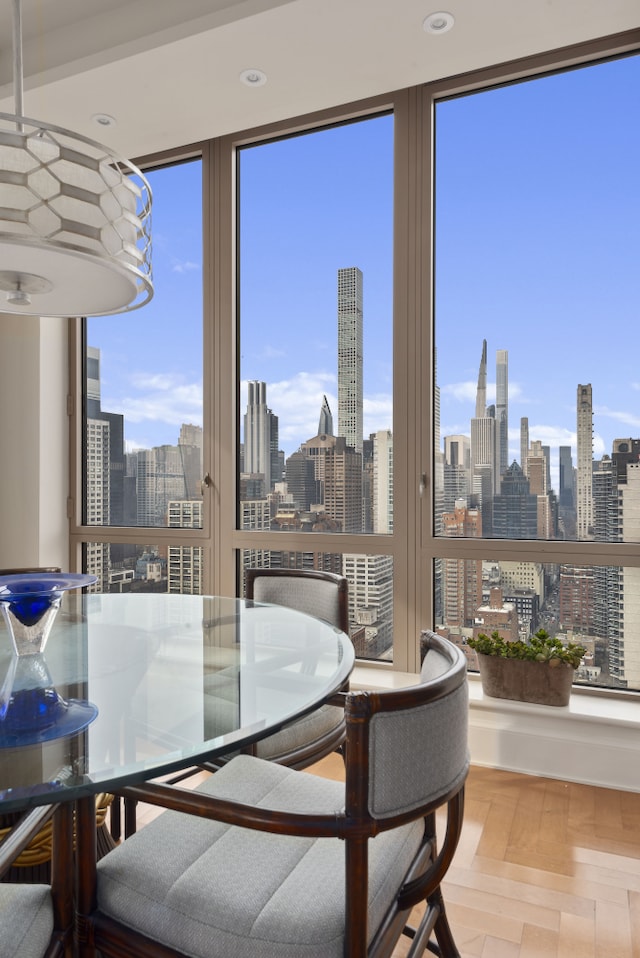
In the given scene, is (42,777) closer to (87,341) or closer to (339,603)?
(339,603)

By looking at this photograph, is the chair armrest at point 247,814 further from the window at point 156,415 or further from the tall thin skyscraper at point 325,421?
the window at point 156,415

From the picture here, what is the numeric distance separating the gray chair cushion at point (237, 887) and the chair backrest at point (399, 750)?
0.20 m

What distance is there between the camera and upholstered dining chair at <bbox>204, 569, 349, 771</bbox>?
1795 mm

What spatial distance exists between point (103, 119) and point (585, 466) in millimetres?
2758

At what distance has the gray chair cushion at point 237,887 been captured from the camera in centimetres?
99

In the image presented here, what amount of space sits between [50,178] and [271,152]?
7.76ft

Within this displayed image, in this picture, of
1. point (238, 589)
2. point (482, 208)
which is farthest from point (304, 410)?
point (482, 208)

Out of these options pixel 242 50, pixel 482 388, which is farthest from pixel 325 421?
pixel 242 50

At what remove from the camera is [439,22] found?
7.60 feet

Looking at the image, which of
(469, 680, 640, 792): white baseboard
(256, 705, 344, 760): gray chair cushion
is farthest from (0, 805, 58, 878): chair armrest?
(469, 680, 640, 792): white baseboard

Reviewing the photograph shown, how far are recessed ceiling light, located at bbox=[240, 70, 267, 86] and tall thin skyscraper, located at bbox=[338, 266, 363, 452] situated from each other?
2.90ft

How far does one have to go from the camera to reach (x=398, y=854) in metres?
1.16

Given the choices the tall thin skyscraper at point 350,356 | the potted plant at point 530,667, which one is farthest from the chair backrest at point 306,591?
the tall thin skyscraper at point 350,356

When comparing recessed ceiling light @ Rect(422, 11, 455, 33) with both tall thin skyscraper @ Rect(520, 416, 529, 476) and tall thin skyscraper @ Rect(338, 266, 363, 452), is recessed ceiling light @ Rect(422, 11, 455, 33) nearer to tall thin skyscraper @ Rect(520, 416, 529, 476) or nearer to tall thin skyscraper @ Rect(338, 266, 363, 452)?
tall thin skyscraper @ Rect(338, 266, 363, 452)
